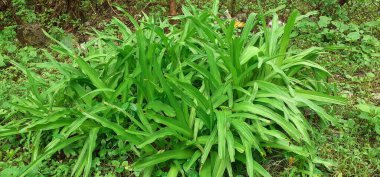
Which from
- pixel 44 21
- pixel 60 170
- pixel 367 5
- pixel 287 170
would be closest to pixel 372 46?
pixel 367 5

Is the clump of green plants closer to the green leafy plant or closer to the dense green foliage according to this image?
the dense green foliage

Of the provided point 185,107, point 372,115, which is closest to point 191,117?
point 185,107

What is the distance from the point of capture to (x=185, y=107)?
2.68 metres

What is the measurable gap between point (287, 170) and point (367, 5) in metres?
3.27

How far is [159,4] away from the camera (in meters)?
5.00

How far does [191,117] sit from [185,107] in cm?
9

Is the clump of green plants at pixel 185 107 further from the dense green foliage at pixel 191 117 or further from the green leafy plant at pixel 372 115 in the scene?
the green leafy plant at pixel 372 115

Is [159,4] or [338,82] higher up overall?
[159,4]

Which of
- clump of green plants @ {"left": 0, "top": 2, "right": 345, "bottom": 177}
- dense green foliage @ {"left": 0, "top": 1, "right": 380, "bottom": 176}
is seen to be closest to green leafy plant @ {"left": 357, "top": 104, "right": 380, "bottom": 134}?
dense green foliage @ {"left": 0, "top": 1, "right": 380, "bottom": 176}

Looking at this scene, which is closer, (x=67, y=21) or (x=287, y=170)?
(x=287, y=170)

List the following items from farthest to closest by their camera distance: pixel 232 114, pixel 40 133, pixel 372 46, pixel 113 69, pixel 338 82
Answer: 1. pixel 372 46
2. pixel 338 82
3. pixel 113 69
4. pixel 40 133
5. pixel 232 114

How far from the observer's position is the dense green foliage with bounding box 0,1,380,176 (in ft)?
8.47

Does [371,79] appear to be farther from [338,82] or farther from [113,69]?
[113,69]

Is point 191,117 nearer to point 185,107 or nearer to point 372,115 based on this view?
point 185,107
